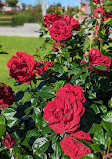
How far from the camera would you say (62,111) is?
70 centimetres

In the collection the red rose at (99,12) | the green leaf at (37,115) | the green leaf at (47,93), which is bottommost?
the green leaf at (37,115)

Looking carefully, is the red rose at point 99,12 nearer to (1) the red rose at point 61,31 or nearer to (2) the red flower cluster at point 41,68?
(1) the red rose at point 61,31

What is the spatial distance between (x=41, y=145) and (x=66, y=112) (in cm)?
35

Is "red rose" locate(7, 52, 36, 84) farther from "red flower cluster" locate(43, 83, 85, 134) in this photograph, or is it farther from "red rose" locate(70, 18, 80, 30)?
"red rose" locate(70, 18, 80, 30)

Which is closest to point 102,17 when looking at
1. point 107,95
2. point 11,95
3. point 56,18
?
point 56,18

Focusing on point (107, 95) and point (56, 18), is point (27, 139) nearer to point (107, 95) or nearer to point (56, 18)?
point (107, 95)

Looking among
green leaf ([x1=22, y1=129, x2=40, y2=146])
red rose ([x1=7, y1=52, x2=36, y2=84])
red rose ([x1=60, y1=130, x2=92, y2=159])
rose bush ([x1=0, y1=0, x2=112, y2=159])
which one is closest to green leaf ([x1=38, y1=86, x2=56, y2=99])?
rose bush ([x1=0, y1=0, x2=112, y2=159])

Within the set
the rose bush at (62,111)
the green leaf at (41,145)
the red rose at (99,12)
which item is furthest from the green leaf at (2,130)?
the red rose at (99,12)

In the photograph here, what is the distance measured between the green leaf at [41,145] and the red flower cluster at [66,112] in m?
0.26

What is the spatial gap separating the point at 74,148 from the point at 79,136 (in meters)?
0.06

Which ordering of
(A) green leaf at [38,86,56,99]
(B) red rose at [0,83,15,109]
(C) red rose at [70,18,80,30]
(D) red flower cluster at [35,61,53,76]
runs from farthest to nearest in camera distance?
1. (C) red rose at [70,18,80,30]
2. (D) red flower cluster at [35,61,53,76]
3. (B) red rose at [0,83,15,109]
4. (A) green leaf at [38,86,56,99]

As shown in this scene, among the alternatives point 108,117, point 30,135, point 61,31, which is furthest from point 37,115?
point 61,31

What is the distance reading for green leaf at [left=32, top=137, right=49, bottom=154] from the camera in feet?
3.06

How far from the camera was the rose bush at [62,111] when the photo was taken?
693mm
